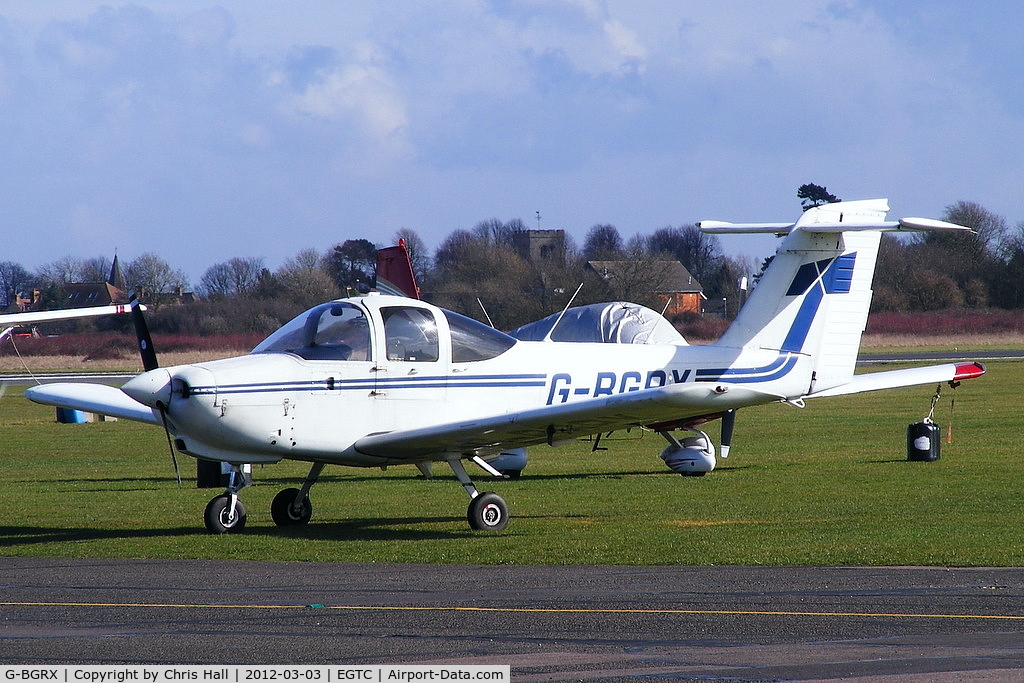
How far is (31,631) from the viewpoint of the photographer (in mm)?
7535

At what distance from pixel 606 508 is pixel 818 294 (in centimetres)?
398

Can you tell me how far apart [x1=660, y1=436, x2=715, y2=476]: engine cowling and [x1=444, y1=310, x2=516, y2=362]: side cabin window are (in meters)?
5.29

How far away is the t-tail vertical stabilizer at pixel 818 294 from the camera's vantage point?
51.0 ft

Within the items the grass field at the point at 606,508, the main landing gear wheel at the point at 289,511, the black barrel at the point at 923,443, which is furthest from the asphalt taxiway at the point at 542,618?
the black barrel at the point at 923,443

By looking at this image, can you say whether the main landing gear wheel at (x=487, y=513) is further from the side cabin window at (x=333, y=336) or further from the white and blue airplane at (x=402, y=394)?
the side cabin window at (x=333, y=336)

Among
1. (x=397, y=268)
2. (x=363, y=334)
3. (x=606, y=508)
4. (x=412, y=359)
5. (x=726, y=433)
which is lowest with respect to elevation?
(x=606, y=508)

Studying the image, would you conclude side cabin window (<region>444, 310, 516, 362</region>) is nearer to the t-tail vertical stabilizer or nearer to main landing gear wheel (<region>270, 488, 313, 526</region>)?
main landing gear wheel (<region>270, 488, 313, 526</region>)

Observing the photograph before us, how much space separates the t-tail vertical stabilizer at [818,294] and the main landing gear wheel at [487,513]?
4240mm

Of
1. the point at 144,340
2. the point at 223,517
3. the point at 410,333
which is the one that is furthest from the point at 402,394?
the point at 144,340

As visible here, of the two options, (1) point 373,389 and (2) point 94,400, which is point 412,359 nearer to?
(1) point 373,389

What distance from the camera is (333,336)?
1214cm

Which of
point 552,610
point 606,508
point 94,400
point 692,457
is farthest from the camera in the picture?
point 692,457

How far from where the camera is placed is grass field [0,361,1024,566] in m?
10.9

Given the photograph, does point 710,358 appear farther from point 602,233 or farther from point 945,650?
point 602,233
